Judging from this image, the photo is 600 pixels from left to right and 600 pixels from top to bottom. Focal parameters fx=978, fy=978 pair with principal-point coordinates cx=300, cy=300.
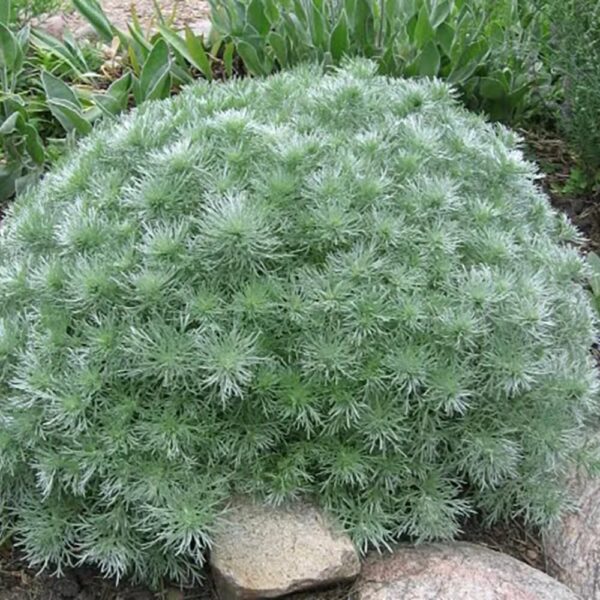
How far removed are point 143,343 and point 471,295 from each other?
0.82 metres

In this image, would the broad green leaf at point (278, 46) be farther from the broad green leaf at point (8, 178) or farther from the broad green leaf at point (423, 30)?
the broad green leaf at point (8, 178)

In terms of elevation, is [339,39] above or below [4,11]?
below

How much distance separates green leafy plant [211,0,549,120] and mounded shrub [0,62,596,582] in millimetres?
1396

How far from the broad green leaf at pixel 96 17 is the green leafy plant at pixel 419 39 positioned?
73 centimetres

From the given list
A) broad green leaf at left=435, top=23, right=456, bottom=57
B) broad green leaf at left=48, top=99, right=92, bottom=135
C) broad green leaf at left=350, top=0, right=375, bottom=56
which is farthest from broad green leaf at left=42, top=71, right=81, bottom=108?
broad green leaf at left=435, top=23, right=456, bottom=57

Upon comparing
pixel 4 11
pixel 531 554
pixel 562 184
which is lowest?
pixel 562 184

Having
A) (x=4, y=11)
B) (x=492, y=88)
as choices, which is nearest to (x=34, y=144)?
(x=4, y=11)

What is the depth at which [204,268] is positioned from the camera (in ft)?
7.99

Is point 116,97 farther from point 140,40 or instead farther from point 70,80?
point 70,80

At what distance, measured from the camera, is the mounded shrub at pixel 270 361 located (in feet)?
7.70

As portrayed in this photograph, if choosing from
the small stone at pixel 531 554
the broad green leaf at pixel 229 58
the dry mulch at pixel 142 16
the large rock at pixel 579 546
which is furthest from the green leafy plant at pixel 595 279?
the dry mulch at pixel 142 16

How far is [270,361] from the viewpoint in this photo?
93.4 inches

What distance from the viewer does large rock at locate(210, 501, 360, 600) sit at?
7.55 ft

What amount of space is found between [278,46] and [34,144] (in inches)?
42.1
